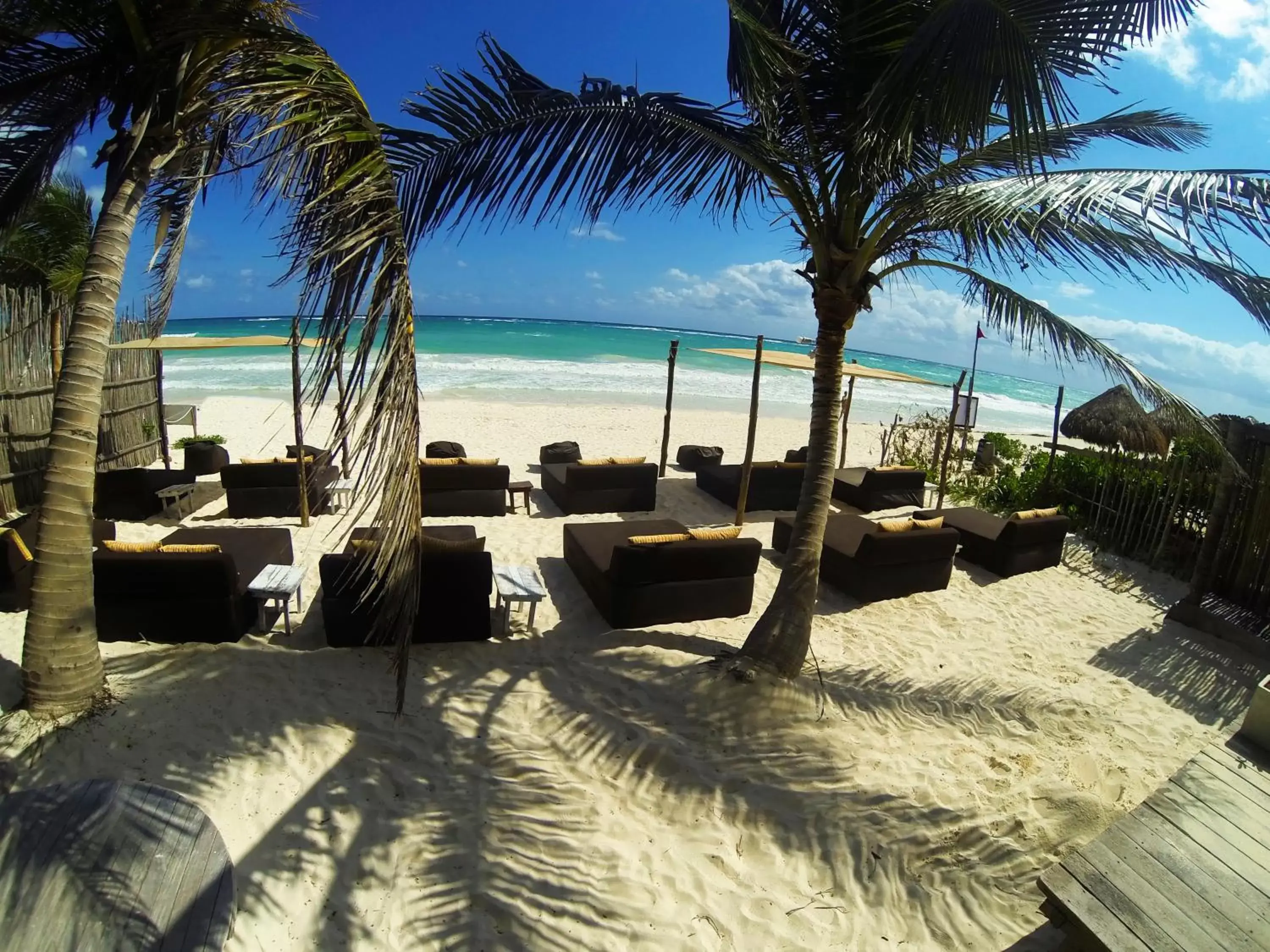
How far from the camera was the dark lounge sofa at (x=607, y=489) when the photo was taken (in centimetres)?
764

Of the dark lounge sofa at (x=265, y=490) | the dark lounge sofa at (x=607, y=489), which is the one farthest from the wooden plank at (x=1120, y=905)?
the dark lounge sofa at (x=265, y=490)

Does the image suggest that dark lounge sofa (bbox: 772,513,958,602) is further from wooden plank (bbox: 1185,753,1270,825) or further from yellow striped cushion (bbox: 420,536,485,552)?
yellow striped cushion (bbox: 420,536,485,552)

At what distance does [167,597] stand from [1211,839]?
18.8ft

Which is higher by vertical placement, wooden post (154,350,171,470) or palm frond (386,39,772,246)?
palm frond (386,39,772,246)

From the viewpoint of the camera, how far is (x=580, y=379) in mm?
27641

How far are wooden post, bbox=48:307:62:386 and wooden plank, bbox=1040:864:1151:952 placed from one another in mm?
9031

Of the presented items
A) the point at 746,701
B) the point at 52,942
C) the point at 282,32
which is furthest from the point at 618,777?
the point at 282,32

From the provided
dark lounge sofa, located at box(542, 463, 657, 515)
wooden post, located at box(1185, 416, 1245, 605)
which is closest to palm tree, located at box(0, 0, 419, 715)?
dark lounge sofa, located at box(542, 463, 657, 515)

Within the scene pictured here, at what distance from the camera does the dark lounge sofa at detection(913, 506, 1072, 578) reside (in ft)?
21.8

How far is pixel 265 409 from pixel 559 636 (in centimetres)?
1443

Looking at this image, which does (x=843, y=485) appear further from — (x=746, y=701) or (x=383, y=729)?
(x=383, y=729)

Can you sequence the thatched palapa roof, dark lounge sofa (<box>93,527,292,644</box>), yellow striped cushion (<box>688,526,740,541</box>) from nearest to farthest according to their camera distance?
dark lounge sofa (<box>93,527,292,644</box>), yellow striped cushion (<box>688,526,740,541</box>), the thatched palapa roof

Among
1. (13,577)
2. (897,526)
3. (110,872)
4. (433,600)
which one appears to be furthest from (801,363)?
(13,577)

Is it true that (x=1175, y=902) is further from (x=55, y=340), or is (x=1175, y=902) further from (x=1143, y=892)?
(x=55, y=340)
